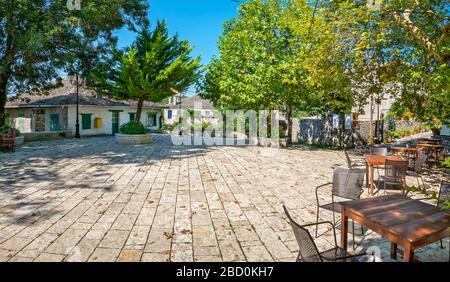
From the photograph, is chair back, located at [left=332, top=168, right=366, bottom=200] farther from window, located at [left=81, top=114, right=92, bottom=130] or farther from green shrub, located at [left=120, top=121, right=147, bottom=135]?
window, located at [left=81, top=114, right=92, bottom=130]

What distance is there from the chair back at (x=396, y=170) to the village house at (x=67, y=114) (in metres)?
20.3

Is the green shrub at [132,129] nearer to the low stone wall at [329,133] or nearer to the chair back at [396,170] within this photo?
the low stone wall at [329,133]

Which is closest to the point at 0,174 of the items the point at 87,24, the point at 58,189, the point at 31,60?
the point at 58,189

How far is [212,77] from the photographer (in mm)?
20406

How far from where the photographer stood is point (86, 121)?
75.5 ft

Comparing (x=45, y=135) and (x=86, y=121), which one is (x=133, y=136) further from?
(x=86, y=121)

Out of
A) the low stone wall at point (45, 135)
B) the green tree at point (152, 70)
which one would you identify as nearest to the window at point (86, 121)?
the low stone wall at point (45, 135)

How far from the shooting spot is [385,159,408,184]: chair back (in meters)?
5.36

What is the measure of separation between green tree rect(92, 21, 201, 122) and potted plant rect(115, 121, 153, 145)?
1.87 metres

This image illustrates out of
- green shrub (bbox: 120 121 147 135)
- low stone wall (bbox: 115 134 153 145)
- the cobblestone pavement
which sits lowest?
the cobblestone pavement

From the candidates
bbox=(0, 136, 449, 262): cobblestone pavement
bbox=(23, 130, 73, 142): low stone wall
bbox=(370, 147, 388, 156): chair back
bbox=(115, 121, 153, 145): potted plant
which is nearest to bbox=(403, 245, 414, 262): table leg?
bbox=(0, 136, 449, 262): cobblestone pavement

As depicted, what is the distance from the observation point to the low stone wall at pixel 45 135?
1706 cm

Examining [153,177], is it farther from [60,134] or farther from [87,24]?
[60,134]
